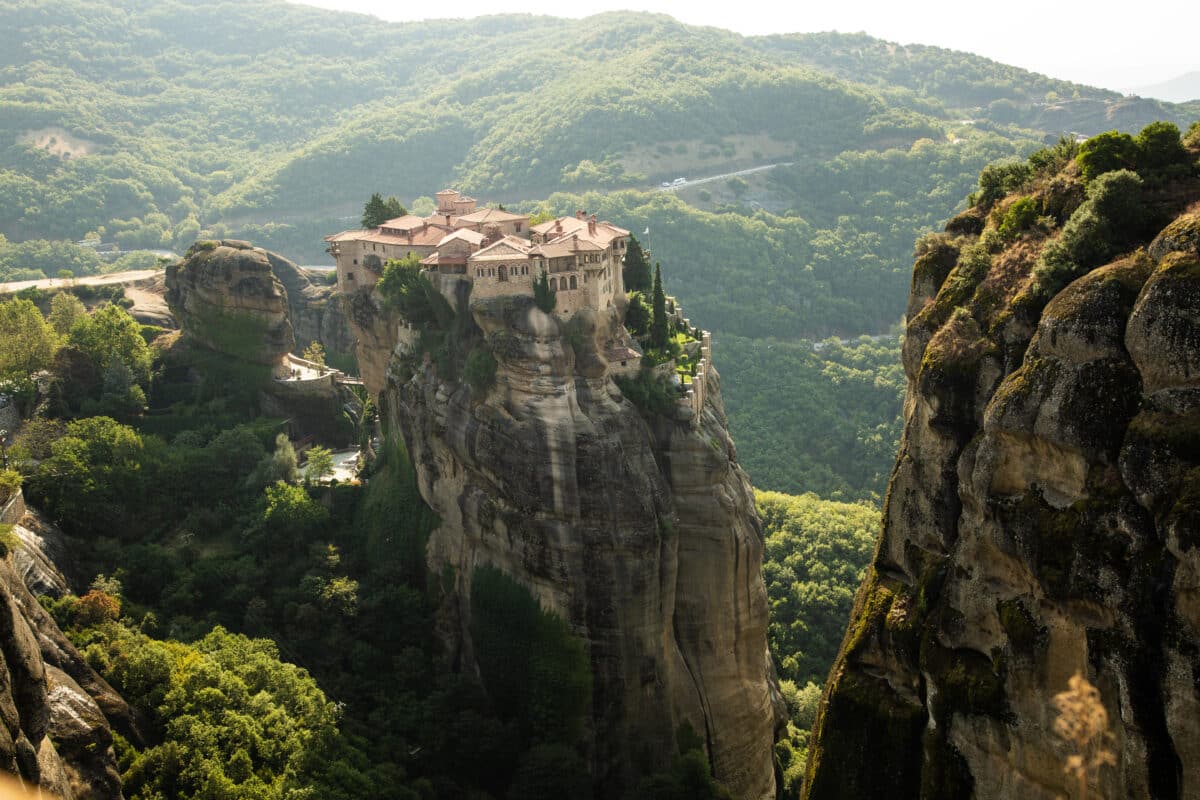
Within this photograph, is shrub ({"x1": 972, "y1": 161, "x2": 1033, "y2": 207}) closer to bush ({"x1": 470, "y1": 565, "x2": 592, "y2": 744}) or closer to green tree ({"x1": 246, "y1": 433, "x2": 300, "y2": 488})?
bush ({"x1": 470, "y1": 565, "x2": 592, "y2": 744})

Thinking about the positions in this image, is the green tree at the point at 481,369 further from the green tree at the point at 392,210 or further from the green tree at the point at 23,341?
the green tree at the point at 23,341

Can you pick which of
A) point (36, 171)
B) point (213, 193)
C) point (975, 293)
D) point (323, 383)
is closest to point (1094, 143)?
point (975, 293)

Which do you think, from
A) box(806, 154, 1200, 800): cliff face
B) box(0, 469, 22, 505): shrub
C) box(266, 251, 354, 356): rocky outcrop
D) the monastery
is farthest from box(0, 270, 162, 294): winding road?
box(806, 154, 1200, 800): cliff face

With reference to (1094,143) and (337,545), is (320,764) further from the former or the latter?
(1094,143)

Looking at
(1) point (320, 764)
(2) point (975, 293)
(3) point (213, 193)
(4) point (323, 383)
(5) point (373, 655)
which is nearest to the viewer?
(2) point (975, 293)

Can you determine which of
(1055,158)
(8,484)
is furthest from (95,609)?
(1055,158)

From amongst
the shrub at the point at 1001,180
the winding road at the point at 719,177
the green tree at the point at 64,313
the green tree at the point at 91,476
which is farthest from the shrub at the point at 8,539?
the winding road at the point at 719,177
